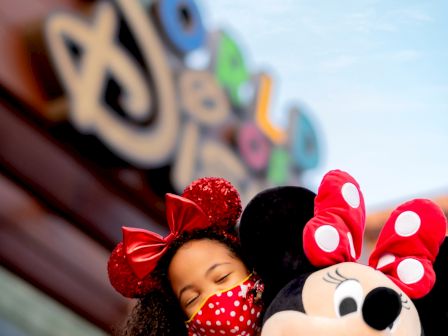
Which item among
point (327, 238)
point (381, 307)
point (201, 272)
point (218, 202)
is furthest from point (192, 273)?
point (381, 307)

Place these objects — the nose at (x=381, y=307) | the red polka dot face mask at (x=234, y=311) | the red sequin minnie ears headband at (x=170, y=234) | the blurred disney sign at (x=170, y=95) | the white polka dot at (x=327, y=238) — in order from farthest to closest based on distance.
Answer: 1. the blurred disney sign at (x=170, y=95)
2. the red sequin minnie ears headband at (x=170, y=234)
3. the red polka dot face mask at (x=234, y=311)
4. the white polka dot at (x=327, y=238)
5. the nose at (x=381, y=307)

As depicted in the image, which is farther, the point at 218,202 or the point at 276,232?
the point at 218,202

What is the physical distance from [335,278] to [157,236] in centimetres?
37

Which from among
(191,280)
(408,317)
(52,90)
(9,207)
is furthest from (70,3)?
(408,317)

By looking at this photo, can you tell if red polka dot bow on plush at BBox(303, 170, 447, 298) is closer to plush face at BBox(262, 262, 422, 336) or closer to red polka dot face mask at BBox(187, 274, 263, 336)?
plush face at BBox(262, 262, 422, 336)

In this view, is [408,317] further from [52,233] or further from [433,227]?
[52,233]

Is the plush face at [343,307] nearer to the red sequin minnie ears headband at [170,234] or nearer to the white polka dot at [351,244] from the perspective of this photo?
the white polka dot at [351,244]

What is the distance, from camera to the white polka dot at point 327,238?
1041mm

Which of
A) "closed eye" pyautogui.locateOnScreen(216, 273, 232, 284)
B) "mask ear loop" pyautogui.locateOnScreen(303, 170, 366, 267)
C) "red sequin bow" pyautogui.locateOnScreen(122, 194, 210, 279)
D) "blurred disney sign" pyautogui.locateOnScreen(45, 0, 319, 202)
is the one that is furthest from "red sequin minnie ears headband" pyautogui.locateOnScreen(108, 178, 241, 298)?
"blurred disney sign" pyautogui.locateOnScreen(45, 0, 319, 202)

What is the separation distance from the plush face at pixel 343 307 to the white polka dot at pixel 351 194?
93 mm

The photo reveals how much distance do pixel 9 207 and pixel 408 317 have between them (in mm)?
3174

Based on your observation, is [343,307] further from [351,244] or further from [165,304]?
[165,304]

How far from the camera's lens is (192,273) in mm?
1199


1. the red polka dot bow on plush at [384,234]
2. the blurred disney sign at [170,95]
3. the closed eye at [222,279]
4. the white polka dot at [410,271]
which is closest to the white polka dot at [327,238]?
the red polka dot bow on plush at [384,234]
